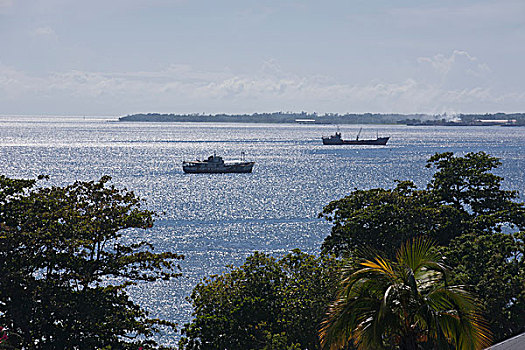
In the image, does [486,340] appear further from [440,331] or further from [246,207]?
[246,207]

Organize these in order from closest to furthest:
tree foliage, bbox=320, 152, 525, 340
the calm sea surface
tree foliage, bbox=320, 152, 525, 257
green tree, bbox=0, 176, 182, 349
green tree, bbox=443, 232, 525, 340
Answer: green tree, bbox=0, 176, 182, 349 → green tree, bbox=443, 232, 525, 340 → tree foliage, bbox=320, 152, 525, 340 → tree foliage, bbox=320, 152, 525, 257 → the calm sea surface

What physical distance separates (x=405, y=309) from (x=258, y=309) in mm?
10960

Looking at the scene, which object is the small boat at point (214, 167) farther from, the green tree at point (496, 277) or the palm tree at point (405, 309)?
the palm tree at point (405, 309)

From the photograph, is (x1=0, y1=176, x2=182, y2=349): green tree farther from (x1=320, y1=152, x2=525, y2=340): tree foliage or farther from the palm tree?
the palm tree

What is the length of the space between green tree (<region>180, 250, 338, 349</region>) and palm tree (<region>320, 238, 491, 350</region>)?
9334mm

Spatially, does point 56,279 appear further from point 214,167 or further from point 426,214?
point 214,167

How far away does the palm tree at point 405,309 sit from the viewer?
24.1 ft

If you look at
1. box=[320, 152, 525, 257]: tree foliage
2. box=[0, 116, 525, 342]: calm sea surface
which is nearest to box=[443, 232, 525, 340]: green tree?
box=[320, 152, 525, 257]: tree foliage

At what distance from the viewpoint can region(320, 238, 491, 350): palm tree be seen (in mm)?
7340

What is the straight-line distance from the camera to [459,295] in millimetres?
7426

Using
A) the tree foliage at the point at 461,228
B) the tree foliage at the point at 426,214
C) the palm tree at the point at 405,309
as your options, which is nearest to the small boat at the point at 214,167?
the tree foliage at the point at 461,228

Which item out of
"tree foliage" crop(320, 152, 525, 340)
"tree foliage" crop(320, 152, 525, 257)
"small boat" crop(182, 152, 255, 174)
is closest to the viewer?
"tree foliage" crop(320, 152, 525, 340)

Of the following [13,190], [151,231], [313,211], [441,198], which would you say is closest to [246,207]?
[313,211]

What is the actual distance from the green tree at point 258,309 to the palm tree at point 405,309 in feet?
30.6
